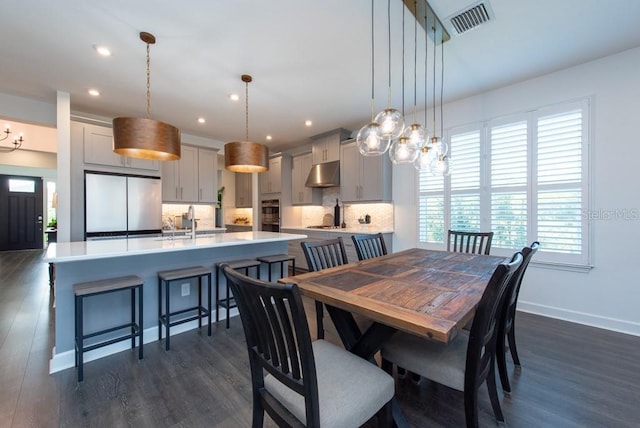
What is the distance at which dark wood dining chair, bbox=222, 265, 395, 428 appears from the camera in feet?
3.21

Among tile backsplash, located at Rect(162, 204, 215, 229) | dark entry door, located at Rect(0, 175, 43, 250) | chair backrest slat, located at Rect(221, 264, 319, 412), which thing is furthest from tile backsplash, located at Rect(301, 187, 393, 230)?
dark entry door, located at Rect(0, 175, 43, 250)

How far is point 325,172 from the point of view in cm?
523

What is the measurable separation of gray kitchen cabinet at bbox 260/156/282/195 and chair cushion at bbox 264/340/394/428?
499 cm

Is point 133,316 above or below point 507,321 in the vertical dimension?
below

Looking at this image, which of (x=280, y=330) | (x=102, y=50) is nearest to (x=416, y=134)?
(x=280, y=330)

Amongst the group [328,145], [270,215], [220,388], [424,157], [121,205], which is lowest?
[220,388]

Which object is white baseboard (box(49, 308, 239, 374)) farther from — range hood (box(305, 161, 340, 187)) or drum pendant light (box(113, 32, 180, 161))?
range hood (box(305, 161, 340, 187))

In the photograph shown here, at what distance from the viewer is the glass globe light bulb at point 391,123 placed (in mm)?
2043

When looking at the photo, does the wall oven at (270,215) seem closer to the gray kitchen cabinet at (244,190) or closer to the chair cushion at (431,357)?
the gray kitchen cabinet at (244,190)

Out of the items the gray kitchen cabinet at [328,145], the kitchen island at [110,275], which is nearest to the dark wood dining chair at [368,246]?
→ the kitchen island at [110,275]

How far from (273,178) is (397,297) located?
5.18 metres

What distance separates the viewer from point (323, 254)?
7.52 feet

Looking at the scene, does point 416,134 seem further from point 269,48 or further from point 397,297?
point 269,48

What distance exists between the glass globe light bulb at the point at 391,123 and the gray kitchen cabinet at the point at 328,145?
3074mm
